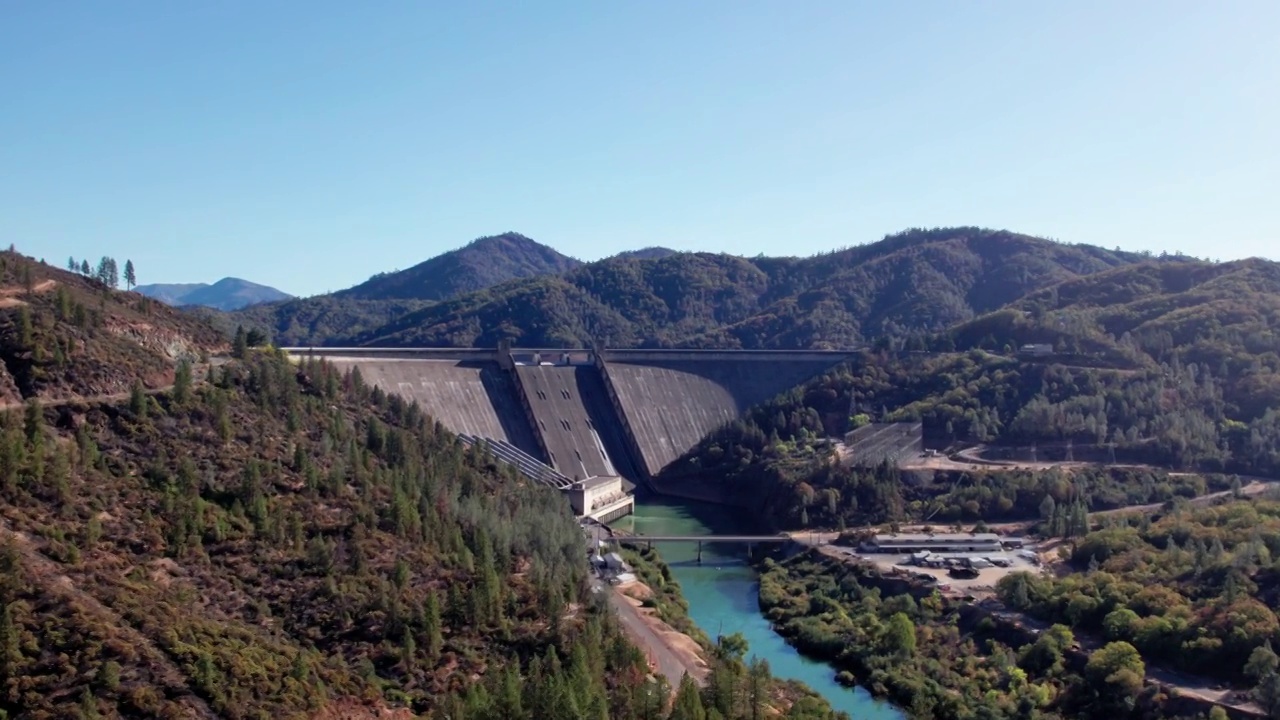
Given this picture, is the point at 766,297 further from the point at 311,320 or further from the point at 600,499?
the point at 600,499

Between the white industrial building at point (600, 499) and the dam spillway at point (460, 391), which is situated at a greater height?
the dam spillway at point (460, 391)

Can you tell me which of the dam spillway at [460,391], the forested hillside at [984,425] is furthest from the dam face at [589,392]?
the forested hillside at [984,425]

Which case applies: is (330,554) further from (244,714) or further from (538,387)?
(538,387)

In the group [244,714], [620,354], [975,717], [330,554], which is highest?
[620,354]

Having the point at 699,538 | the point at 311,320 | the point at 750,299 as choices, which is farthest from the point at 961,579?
the point at 311,320

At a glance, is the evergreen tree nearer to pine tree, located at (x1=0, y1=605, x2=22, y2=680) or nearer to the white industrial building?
pine tree, located at (x1=0, y1=605, x2=22, y2=680)

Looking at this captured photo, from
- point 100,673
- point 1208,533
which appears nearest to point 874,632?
point 1208,533

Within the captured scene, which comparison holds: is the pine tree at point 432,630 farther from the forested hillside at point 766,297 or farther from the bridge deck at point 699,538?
the forested hillside at point 766,297
